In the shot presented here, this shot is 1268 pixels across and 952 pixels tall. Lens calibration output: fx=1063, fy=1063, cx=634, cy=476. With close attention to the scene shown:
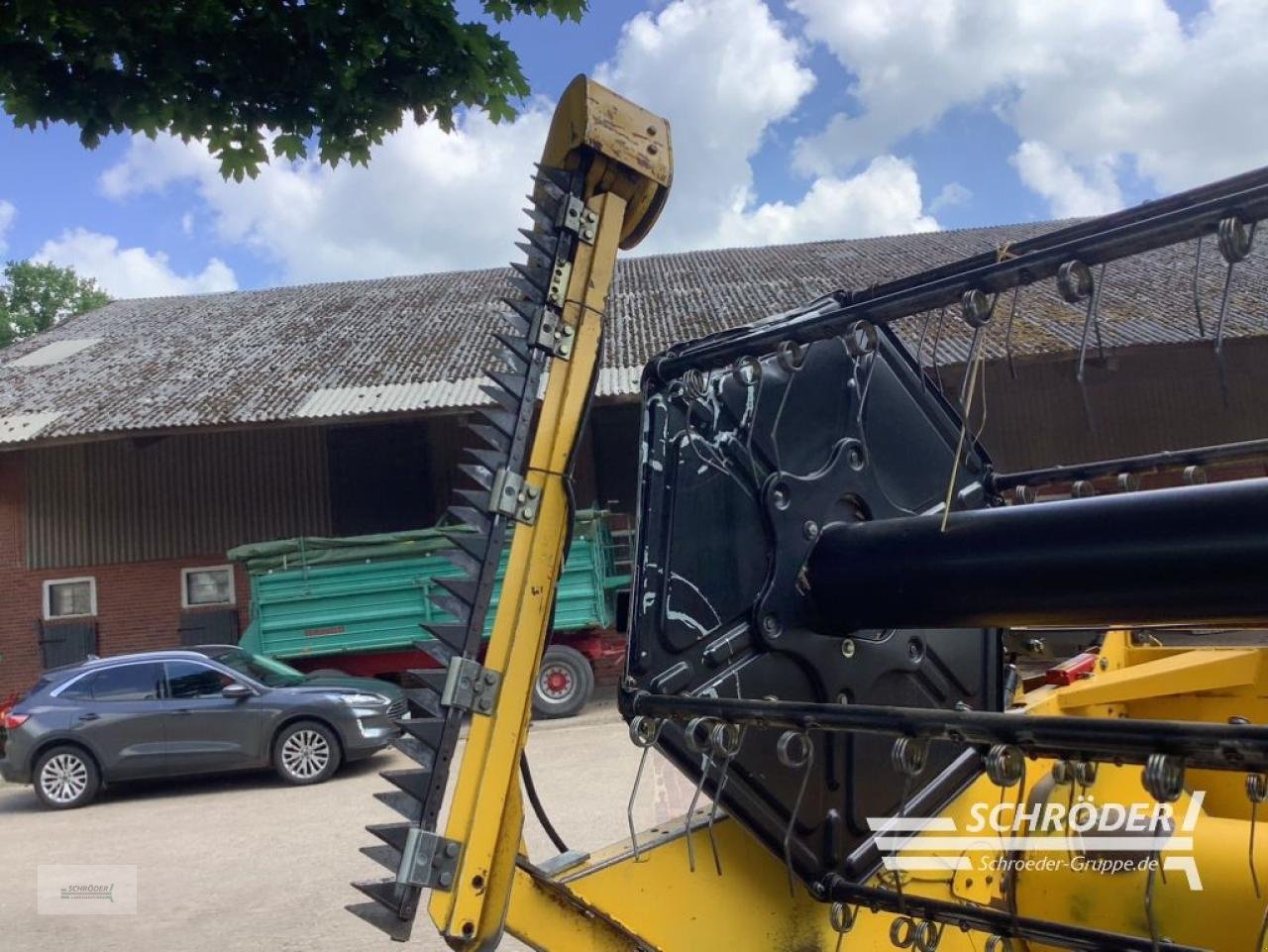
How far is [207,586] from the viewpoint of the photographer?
1532cm

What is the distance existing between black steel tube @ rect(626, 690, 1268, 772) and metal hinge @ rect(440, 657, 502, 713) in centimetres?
46

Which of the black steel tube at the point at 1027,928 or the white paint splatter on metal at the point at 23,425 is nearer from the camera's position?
the black steel tube at the point at 1027,928

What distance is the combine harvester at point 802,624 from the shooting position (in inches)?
70.2

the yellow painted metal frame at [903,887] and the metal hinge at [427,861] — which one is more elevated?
the metal hinge at [427,861]

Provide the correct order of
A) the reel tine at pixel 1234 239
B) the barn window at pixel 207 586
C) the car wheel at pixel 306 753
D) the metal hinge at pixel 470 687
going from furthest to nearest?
the barn window at pixel 207 586 < the car wheel at pixel 306 753 < the metal hinge at pixel 470 687 < the reel tine at pixel 1234 239

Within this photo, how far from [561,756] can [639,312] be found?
28.5ft

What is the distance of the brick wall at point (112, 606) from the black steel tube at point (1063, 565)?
14402 mm

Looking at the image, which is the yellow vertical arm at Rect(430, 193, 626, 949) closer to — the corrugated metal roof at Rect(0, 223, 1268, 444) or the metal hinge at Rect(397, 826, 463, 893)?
the metal hinge at Rect(397, 826, 463, 893)

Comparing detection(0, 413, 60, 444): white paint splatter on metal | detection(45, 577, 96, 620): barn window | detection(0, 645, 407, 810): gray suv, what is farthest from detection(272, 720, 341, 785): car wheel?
detection(45, 577, 96, 620): barn window

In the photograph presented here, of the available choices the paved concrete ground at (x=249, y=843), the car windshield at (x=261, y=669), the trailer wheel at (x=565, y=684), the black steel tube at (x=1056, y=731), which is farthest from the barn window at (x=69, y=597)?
the black steel tube at (x=1056, y=731)

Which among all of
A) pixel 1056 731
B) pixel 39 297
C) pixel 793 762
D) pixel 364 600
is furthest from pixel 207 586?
pixel 39 297

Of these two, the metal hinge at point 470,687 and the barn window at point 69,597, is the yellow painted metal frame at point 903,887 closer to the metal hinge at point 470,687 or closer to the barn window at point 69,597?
the metal hinge at point 470,687

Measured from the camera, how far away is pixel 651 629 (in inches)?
78.9

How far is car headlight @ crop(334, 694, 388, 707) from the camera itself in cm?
997
